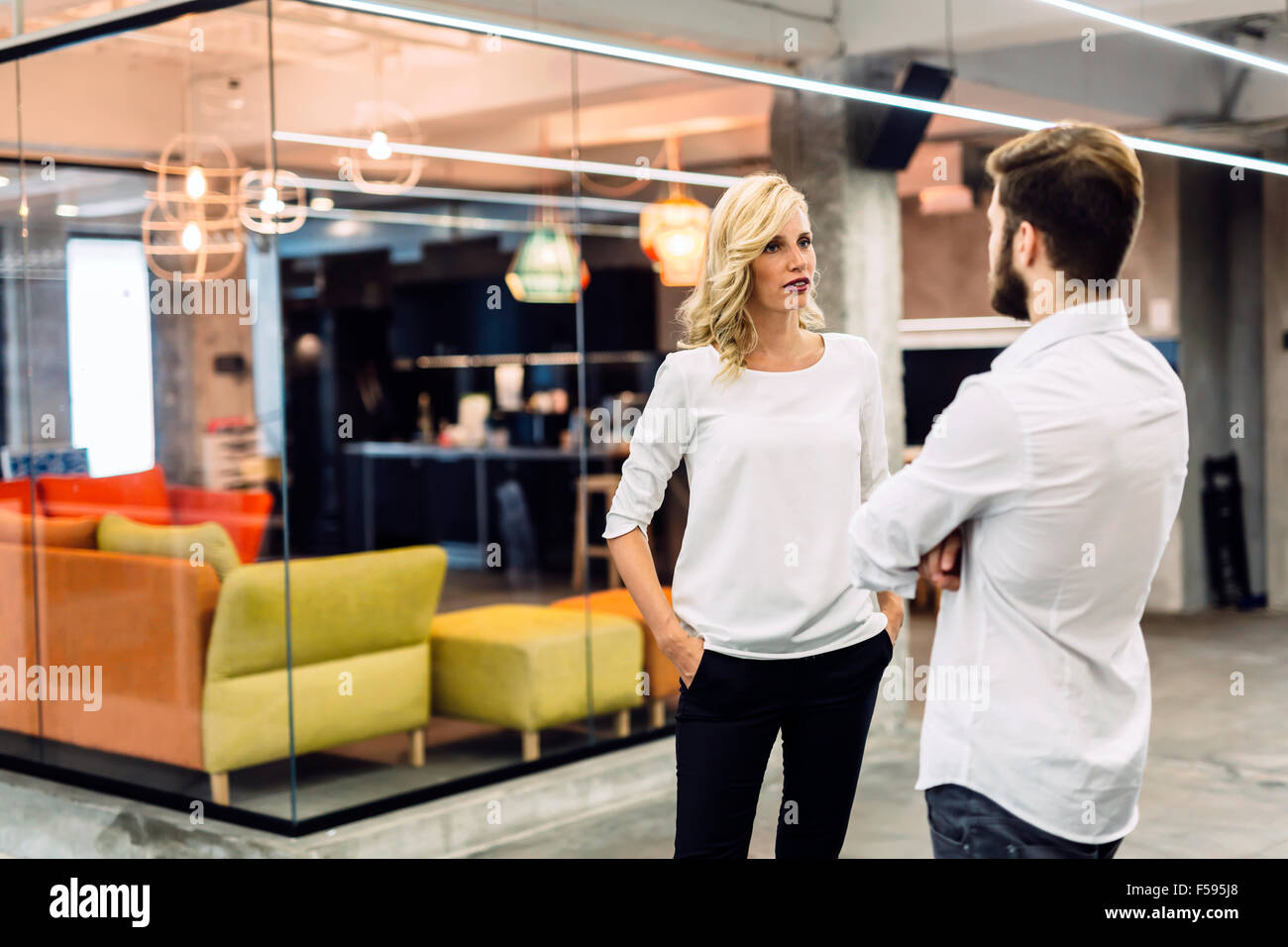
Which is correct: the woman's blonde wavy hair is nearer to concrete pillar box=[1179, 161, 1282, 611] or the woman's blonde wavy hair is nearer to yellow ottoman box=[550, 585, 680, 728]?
yellow ottoman box=[550, 585, 680, 728]

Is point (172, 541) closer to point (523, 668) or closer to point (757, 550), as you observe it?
point (523, 668)

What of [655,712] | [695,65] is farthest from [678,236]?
[655,712]

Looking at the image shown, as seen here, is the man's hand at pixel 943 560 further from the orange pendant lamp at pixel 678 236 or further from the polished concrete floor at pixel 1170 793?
the orange pendant lamp at pixel 678 236

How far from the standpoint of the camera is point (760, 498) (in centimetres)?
250

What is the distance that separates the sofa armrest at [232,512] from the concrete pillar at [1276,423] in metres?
6.51

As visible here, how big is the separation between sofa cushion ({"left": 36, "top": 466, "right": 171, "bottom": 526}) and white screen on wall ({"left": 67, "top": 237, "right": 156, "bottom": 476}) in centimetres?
5

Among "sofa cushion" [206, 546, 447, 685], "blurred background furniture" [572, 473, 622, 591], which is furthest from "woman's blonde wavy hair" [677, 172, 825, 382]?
"blurred background furniture" [572, 473, 622, 591]

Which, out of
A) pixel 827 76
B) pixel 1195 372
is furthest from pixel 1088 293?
pixel 1195 372

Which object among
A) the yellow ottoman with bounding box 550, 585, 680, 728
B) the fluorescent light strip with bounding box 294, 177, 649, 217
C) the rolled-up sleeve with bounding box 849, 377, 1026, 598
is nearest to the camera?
the rolled-up sleeve with bounding box 849, 377, 1026, 598

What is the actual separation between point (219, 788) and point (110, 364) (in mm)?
1696

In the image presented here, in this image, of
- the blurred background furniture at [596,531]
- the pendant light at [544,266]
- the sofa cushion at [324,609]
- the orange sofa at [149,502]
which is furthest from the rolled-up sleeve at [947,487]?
the pendant light at [544,266]

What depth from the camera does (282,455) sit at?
14.6 feet

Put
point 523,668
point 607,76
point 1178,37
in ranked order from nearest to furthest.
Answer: point 1178,37 → point 523,668 → point 607,76

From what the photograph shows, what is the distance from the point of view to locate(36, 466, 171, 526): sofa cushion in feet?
16.8
